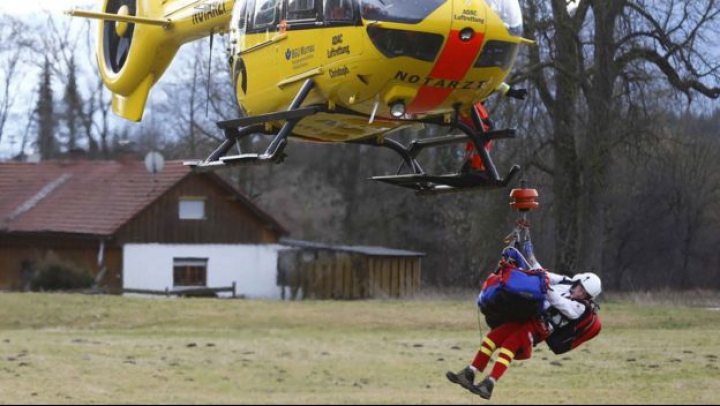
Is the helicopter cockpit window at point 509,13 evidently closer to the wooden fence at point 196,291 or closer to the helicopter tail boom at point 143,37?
the helicopter tail boom at point 143,37

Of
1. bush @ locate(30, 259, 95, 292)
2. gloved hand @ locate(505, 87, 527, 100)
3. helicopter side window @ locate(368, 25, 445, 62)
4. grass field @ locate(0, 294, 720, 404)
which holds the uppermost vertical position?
helicopter side window @ locate(368, 25, 445, 62)

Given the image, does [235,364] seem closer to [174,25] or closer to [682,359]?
[682,359]

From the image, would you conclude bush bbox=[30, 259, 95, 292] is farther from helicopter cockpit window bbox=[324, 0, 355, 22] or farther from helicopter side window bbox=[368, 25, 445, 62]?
helicopter side window bbox=[368, 25, 445, 62]

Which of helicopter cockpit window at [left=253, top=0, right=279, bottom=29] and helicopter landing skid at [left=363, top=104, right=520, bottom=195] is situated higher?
helicopter cockpit window at [left=253, top=0, right=279, bottom=29]

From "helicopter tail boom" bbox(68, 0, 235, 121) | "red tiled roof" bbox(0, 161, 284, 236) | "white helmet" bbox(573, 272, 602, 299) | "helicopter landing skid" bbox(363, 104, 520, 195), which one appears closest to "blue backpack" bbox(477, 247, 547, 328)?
"white helmet" bbox(573, 272, 602, 299)

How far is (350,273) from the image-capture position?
5022 cm

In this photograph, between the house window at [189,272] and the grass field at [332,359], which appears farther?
the house window at [189,272]

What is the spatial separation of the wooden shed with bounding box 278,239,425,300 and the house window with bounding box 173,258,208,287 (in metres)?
3.46

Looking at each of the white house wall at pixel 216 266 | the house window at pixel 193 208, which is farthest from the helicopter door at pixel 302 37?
the house window at pixel 193 208

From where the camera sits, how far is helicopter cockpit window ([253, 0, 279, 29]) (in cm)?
938

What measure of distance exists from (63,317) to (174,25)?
935 inches

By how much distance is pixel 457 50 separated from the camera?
8.56 metres

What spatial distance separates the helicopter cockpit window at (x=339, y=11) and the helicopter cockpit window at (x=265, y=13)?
61cm

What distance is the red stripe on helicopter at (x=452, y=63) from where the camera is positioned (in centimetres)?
853
